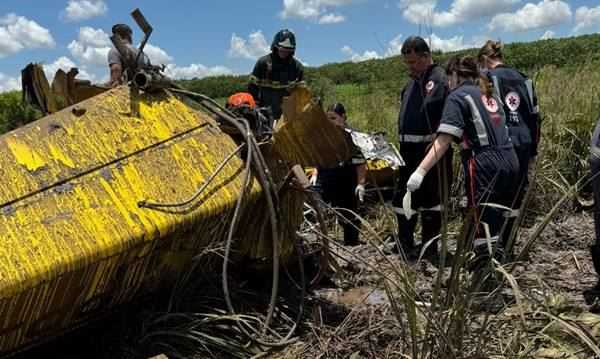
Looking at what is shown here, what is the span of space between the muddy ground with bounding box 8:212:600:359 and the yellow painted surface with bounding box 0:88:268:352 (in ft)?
0.94

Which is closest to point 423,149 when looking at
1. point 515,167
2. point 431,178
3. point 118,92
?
point 431,178

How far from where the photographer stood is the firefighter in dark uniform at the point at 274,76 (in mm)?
Answer: 5641

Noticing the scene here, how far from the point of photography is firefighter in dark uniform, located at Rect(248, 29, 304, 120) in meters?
5.64

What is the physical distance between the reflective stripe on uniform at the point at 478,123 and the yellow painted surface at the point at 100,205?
4.91 feet

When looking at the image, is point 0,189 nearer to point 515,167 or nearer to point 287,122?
point 287,122

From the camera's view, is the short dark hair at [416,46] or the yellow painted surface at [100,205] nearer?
the yellow painted surface at [100,205]

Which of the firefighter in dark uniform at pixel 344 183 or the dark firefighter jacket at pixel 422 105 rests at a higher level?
the dark firefighter jacket at pixel 422 105

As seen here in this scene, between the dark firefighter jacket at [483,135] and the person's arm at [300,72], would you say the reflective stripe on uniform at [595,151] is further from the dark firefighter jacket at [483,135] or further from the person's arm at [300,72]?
the person's arm at [300,72]

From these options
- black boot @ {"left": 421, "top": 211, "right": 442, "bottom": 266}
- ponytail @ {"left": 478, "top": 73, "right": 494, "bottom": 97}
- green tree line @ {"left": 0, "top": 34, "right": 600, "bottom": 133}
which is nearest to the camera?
ponytail @ {"left": 478, "top": 73, "right": 494, "bottom": 97}

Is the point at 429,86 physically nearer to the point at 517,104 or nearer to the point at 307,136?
the point at 517,104

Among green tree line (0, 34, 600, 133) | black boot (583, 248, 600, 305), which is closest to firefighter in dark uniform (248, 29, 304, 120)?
black boot (583, 248, 600, 305)

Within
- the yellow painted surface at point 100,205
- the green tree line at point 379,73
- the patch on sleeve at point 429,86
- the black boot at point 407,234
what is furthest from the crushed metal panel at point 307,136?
the green tree line at point 379,73

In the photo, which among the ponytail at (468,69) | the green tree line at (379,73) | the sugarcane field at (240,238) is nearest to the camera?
the sugarcane field at (240,238)

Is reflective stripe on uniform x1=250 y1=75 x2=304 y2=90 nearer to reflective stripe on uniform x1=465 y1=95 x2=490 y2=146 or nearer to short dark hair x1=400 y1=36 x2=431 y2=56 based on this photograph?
short dark hair x1=400 y1=36 x2=431 y2=56
